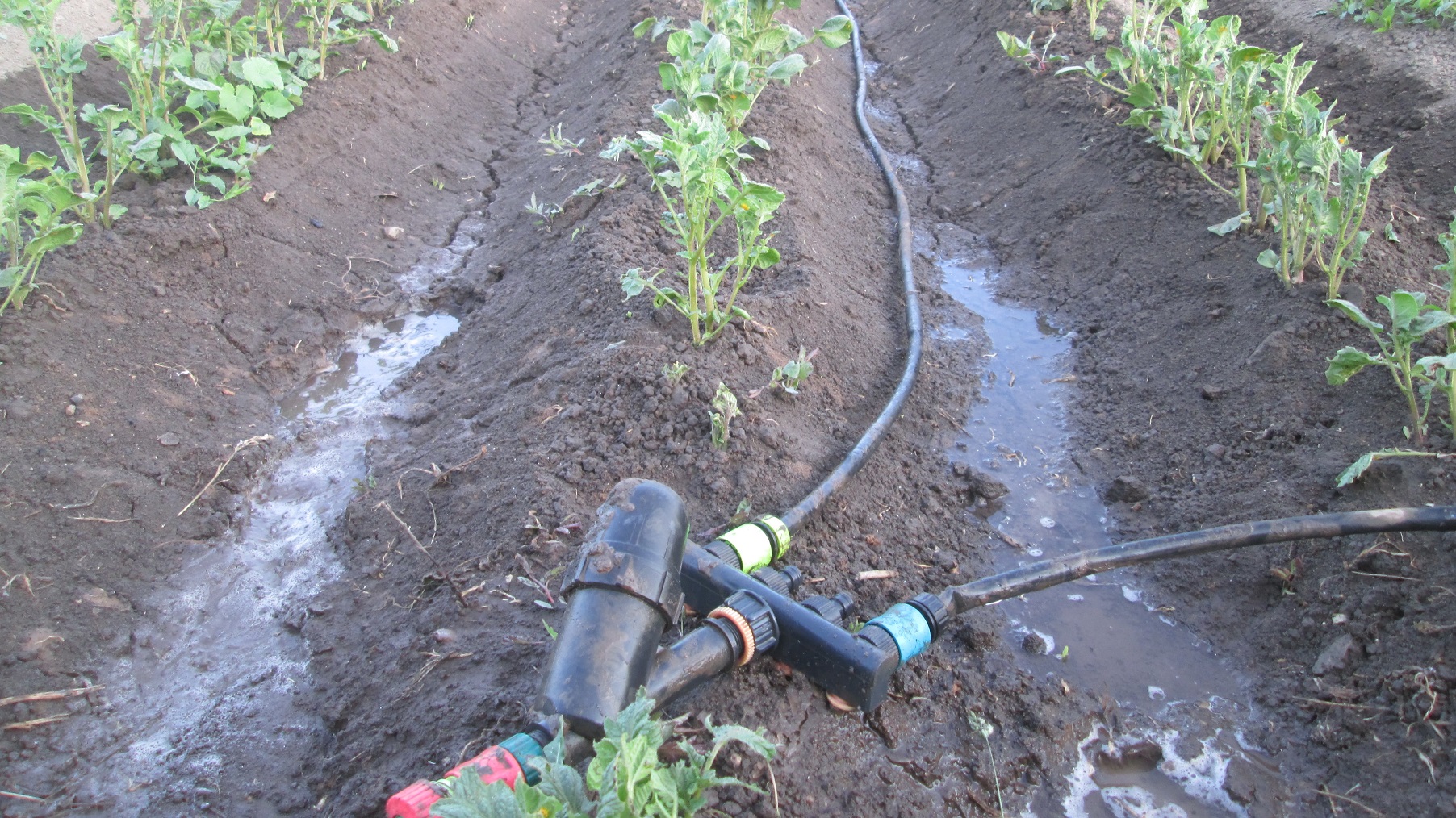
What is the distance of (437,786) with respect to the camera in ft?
5.01

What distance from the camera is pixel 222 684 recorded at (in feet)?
8.30

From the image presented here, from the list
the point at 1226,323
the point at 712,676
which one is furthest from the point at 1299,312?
the point at 712,676

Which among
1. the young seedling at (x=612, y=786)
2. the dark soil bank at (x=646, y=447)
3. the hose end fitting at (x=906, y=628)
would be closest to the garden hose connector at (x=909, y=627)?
the hose end fitting at (x=906, y=628)

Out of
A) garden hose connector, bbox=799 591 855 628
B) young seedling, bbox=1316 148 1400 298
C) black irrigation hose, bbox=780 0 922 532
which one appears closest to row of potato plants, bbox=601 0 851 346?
black irrigation hose, bbox=780 0 922 532

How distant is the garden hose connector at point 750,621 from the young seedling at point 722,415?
84cm

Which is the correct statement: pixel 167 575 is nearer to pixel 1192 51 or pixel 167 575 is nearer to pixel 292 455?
pixel 292 455

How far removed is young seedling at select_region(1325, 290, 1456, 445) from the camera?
8.36 feet

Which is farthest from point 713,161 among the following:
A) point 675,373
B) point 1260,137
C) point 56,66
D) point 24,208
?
point 56,66

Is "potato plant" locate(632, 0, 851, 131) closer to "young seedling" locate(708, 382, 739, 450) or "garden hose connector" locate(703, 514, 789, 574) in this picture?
"young seedling" locate(708, 382, 739, 450)

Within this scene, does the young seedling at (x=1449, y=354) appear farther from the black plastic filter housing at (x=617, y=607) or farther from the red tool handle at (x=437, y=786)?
the red tool handle at (x=437, y=786)

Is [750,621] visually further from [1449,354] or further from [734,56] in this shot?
[734,56]

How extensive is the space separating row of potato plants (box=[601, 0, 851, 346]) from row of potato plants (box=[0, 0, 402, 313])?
2.04 meters

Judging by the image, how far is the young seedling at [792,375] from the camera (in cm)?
315

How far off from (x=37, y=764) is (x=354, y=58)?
5023mm
